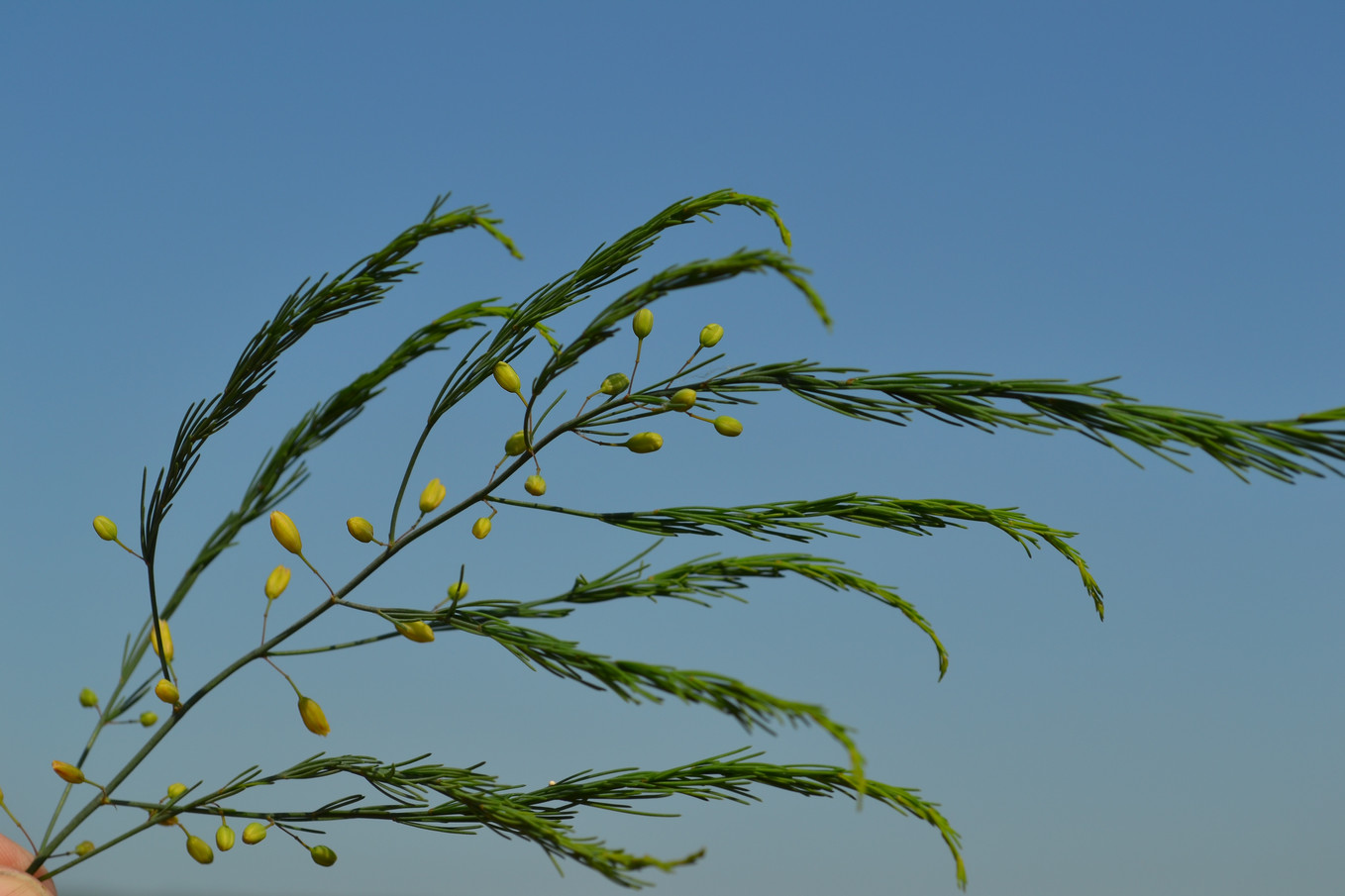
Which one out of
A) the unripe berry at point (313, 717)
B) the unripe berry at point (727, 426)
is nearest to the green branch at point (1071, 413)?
the unripe berry at point (727, 426)

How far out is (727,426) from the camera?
4.46ft

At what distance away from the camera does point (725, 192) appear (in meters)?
1.34

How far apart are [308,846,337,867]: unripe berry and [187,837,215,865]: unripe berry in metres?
0.19

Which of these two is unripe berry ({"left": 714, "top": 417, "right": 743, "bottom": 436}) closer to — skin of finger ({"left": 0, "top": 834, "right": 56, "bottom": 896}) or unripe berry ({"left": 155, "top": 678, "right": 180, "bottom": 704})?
unripe berry ({"left": 155, "top": 678, "right": 180, "bottom": 704})

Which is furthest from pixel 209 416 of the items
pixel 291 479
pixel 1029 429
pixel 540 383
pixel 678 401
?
pixel 1029 429

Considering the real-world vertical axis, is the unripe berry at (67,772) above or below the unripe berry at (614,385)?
below

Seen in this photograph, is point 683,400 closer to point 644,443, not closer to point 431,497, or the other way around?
point 644,443

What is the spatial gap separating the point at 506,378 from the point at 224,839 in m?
0.79

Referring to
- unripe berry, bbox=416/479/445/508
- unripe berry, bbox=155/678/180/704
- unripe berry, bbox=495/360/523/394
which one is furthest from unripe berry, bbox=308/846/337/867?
unripe berry, bbox=495/360/523/394

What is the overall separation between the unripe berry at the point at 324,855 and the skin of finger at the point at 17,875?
603mm

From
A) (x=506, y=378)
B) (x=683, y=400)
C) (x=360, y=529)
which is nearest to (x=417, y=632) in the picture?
(x=360, y=529)

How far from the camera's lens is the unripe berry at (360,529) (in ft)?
4.53

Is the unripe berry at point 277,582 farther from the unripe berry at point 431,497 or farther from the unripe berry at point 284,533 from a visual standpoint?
the unripe berry at point 431,497

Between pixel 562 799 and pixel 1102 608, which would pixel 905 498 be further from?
pixel 562 799
